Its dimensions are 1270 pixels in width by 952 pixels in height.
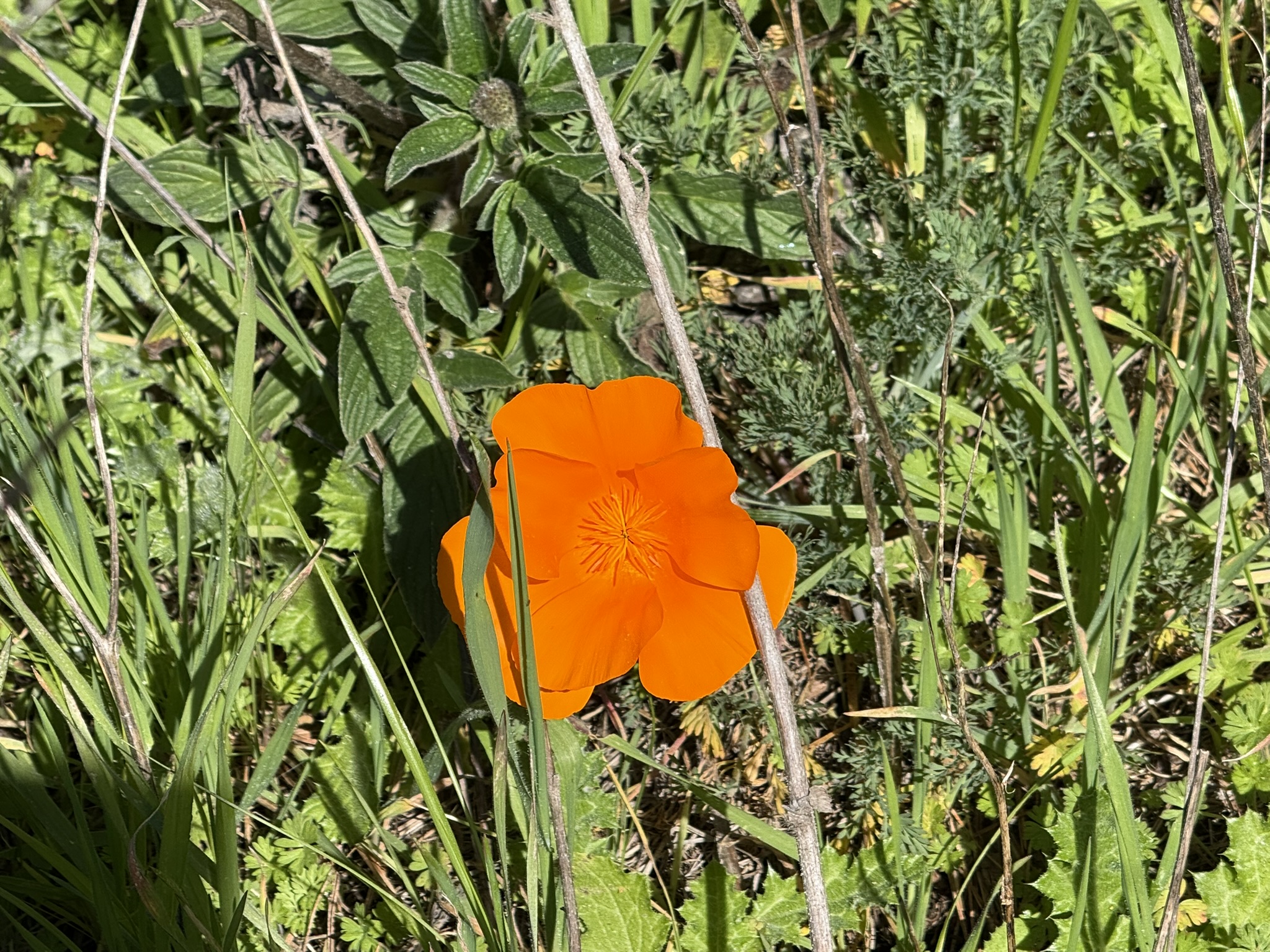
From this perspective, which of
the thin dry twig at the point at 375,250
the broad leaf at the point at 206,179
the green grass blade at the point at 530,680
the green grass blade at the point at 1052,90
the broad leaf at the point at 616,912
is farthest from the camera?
the broad leaf at the point at 206,179

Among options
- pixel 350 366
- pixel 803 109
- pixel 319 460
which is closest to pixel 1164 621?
pixel 803 109

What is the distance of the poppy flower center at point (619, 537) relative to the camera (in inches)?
65.3

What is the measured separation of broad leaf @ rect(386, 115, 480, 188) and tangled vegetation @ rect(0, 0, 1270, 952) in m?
0.01

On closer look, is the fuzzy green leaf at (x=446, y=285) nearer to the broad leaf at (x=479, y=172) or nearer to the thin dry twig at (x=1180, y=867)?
the broad leaf at (x=479, y=172)

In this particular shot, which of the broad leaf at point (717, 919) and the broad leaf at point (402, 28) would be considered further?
the broad leaf at point (402, 28)

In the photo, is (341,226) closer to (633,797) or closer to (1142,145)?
(633,797)

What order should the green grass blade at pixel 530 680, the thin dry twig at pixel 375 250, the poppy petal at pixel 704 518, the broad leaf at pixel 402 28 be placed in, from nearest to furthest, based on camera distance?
1. the green grass blade at pixel 530 680
2. the poppy petal at pixel 704 518
3. the thin dry twig at pixel 375 250
4. the broad leaf at pixel 402 28

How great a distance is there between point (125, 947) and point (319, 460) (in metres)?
1.02

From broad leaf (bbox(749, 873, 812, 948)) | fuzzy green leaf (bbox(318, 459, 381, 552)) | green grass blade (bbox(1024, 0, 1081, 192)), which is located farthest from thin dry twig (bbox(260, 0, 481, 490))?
green grass blade (bbox(1024, 0, 1081, 192))

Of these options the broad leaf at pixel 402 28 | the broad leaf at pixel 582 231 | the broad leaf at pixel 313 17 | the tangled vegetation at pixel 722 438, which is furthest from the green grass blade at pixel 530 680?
the broad leaf at pixel 313 17

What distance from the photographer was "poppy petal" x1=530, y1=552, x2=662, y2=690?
1604 millimetres

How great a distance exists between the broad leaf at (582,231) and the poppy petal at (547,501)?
433mm

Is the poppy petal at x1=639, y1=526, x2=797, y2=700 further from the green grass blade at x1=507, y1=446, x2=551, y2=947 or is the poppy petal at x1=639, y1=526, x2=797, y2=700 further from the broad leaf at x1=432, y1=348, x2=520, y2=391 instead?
the broad leaf at x1=432, y1=348, x2=520, y2=391

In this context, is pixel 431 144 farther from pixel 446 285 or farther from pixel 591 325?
pixel 591 325
